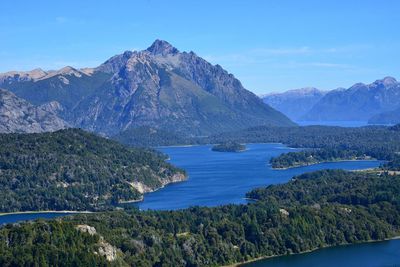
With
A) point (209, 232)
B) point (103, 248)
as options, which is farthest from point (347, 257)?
point (103, 248)

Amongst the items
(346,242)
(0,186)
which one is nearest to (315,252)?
(346,242)

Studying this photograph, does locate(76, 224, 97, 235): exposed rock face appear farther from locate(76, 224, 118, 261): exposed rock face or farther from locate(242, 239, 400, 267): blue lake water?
locate(242, 239, 400, 267): blue lake water

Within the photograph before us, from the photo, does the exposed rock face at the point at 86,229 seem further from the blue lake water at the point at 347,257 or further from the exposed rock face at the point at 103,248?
the blue lake water at the point at 347,257

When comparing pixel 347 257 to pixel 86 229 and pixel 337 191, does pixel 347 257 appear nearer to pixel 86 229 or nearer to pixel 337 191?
pixel 86 229

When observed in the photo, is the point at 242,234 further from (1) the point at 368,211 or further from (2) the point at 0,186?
(2) the point at 0,186

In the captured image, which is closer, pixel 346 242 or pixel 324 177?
pixel 346 242

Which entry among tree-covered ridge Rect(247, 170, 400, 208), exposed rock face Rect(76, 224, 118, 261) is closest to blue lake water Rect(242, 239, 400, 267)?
exposed rock face Rect(76, 224, 118, 261)
